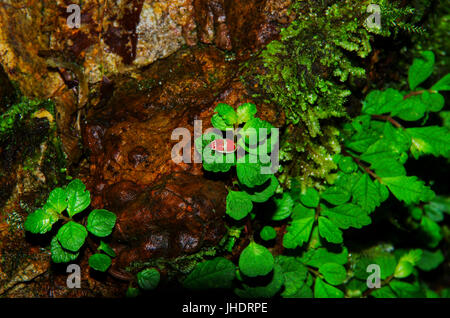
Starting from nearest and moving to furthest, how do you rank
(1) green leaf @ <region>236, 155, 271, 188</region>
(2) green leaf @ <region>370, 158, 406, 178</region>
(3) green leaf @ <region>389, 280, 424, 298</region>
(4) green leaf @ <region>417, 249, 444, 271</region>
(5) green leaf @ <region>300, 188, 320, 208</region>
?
(1) green leaf @ <region>236, 155, 271, 188</region> < (2) green leaf @ <region>370, 158, 406, 178</region> < (5) green leaf @ <region>300, 188, 320, 208</region> < (3) green leaf @ <region>389, 280, 424, 298</region> < (4) green leaf @ <region>417, 249, 444, 271</region>

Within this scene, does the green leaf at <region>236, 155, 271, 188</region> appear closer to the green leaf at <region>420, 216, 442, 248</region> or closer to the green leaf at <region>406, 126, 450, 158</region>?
the green leaf at <region>406, 126, 450, 158</region>

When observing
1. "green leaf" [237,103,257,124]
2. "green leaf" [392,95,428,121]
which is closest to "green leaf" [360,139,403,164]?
"green leaf" [392,95,428,121]

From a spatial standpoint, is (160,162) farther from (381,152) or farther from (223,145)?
(381,152)

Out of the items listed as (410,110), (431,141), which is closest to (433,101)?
(410,110)
